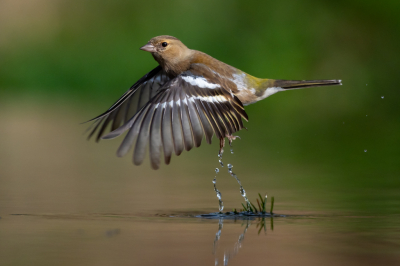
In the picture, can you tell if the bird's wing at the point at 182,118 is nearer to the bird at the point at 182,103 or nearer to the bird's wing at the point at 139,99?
the bird at the point at 182,103

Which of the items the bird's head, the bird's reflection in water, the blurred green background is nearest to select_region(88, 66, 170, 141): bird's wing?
the bird's head

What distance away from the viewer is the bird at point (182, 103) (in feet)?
20.0

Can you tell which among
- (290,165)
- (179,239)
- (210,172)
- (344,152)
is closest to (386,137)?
(344,152)

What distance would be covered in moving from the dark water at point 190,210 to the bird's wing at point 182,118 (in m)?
0.65

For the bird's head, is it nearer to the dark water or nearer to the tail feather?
the tail feather

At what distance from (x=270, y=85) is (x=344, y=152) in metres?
3.66

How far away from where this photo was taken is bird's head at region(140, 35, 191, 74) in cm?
769

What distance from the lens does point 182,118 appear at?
6387 millimetres

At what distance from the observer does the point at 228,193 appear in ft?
25.2

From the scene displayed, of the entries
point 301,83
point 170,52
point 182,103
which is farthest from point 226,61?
point 182,103

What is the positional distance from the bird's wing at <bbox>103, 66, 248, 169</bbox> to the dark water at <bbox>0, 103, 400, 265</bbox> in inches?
25.4

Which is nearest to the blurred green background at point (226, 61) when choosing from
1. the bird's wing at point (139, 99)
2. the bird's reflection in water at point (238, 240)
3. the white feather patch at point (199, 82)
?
the bird's wing at point (139, 99)

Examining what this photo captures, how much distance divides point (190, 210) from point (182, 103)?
38.8 inches

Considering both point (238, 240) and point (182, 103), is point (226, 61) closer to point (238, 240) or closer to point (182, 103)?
point (182, 103)
